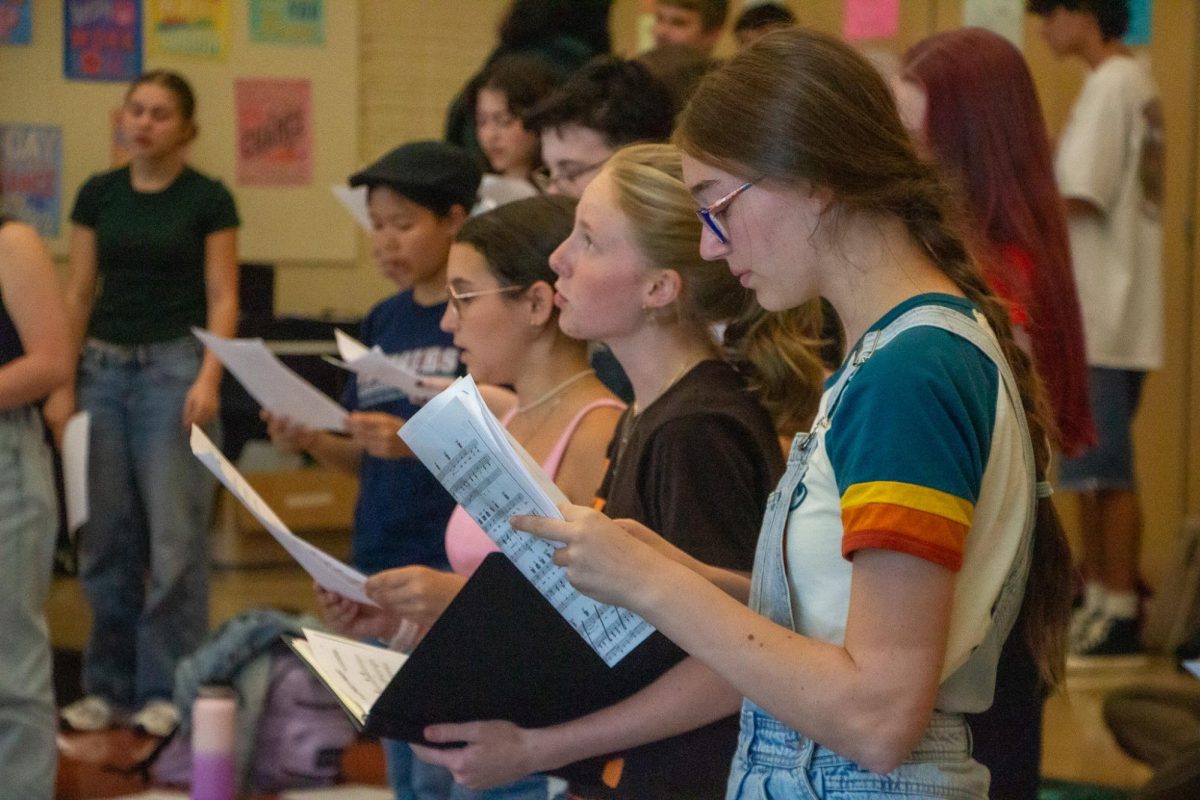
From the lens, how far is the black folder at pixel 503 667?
1563mm

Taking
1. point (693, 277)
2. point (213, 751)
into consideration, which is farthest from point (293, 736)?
point (693, 277)

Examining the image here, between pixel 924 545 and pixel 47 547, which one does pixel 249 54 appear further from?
pixel 924 545

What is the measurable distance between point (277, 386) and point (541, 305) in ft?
2.73

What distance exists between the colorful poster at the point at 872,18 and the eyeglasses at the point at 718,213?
4239 mm

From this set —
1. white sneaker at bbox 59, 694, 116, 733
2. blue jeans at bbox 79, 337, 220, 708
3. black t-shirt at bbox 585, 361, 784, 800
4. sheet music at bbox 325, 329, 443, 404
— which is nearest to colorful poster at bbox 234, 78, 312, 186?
blue jeans at bbox 79, 337, 220, 708

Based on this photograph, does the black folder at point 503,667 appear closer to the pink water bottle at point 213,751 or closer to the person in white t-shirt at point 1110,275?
the pink water bottle at point 213,751

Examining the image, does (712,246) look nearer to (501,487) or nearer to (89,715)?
(501,487)

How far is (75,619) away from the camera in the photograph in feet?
18.6

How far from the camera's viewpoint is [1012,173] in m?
2.40

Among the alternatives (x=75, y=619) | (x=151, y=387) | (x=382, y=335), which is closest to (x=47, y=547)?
(x=382, y=335)

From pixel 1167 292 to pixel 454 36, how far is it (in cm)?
346

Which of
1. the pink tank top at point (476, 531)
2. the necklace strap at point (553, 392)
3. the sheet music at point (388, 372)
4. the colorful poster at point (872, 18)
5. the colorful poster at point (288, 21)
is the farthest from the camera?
the colorful poster at point (288, 21)

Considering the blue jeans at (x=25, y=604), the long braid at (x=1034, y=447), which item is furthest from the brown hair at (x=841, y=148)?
the blue jeans at (x=25, y=604)

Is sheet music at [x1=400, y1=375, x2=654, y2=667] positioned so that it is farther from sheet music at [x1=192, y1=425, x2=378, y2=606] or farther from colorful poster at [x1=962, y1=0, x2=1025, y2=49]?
colorful poster at [x1=962, y1=0, x2=1025, y2=49]
